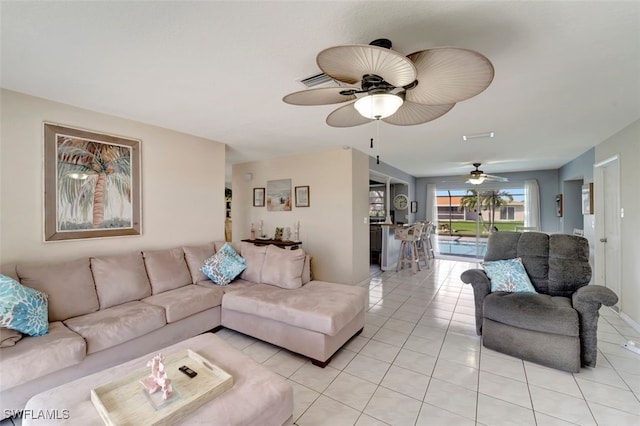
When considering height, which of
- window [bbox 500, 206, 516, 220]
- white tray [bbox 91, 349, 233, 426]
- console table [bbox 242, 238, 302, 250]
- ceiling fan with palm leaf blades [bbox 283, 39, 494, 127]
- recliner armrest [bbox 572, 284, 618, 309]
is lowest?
white tray [bbox 91, 349, 233, 426]

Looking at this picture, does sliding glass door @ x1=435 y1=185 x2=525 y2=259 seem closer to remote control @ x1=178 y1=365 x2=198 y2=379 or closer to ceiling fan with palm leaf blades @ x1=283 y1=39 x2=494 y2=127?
ceiling fan with palm leaf blades @ x1=283 y1=39 x2=494 y2=127

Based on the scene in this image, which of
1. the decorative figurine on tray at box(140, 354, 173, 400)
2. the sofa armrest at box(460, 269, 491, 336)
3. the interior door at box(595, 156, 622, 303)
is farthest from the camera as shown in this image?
the interior door at box(595, 156, 622, 303)

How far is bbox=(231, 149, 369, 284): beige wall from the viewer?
176 inches

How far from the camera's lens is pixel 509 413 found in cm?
181

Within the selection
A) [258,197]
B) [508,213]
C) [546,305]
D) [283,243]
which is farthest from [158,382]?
[508,213]

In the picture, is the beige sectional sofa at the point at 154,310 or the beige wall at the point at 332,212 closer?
the beige sectional sofa at the point at 154,310

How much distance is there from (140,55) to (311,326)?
2.42 metres

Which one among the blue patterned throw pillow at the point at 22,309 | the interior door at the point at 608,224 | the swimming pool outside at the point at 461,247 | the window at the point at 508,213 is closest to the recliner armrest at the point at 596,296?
the interior door at the point at 608,224

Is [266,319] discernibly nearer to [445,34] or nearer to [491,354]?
[491,354]

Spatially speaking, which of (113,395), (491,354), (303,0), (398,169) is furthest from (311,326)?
(398,169)

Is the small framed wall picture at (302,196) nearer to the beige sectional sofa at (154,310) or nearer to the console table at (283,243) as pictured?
the console table at (283,243)

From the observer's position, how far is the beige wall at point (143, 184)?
7.84 ft

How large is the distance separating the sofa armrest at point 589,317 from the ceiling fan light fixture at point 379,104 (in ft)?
7.51

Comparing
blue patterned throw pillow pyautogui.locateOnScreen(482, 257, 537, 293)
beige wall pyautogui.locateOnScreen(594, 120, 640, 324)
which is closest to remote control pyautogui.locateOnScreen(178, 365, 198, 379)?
blue patterned throw pillow pyautogui.locateOnScreen(482, 257, 537, 293)
